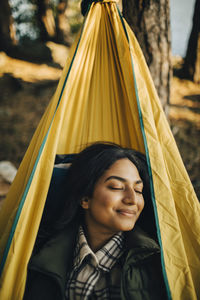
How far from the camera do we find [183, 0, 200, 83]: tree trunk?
12.5ft

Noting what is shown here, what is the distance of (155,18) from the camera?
2.01 m

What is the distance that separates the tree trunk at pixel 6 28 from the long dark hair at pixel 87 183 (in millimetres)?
6187

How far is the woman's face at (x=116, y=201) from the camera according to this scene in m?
1.25

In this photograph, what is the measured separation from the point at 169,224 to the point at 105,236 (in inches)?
16.3

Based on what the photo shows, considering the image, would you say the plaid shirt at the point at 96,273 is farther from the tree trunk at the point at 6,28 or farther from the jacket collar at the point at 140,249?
the tree trunk at the point at 6,28

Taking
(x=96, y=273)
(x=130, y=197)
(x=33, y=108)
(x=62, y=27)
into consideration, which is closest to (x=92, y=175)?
(x=130, y=197)

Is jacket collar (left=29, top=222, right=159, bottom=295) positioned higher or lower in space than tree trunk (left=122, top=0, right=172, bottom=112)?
lower

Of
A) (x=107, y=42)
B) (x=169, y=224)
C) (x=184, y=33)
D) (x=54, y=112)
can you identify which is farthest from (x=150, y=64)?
(x=184, y=33)

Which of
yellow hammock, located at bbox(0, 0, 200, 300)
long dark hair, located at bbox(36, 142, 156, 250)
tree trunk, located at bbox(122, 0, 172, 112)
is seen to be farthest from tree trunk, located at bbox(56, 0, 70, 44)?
long dark hair, located at bbox(36, 142, 156, 250)

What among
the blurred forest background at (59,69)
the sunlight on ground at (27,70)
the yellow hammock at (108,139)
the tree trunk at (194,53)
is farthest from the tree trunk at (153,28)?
the sunlight on ground at (27,70)

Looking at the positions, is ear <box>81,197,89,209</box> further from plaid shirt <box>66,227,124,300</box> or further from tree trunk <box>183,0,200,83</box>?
tree trunk <box>183,0,200,83</box>

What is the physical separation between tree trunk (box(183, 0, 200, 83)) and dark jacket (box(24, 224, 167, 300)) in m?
4.04

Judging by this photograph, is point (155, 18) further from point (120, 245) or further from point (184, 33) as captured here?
point (184, 33)

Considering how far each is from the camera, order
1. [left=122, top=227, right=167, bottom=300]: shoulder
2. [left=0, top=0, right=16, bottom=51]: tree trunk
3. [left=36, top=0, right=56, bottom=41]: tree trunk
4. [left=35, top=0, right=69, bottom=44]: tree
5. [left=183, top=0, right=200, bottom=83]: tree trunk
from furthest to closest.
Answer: [left=35, top=0, right=69, bottom=44]: tree → [left=36, top=0, right=56, bottom=41]: tree trunk → [left=0, top=0, right=16, bottom=51]: tree trunk → [left=183, top=0, right=200, bottom=83]: tree trunk → [left=122, top=227, right=167, bottom=300]: shoulder
